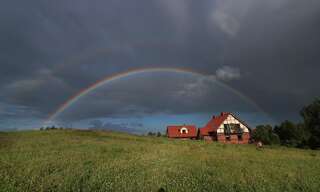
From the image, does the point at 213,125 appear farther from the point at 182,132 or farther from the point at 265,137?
the point at 265,137

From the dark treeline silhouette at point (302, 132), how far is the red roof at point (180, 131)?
19007 millimetres

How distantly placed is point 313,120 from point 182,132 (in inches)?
1499

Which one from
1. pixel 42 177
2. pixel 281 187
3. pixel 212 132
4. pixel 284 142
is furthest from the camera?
pixel 284 142

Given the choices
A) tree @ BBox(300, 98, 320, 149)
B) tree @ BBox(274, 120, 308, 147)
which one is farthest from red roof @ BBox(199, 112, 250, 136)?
tree @ BBox(274, 120, 308, 147)

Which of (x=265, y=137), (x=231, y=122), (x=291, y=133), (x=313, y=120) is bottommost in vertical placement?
(x=265, y=137)

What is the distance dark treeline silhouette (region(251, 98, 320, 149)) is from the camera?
67.0 m

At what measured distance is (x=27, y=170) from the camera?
38.2 ft

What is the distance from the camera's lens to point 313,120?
69812 millimetres

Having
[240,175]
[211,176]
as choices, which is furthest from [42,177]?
[240,175]

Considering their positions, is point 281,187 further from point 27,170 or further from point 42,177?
point 27,170

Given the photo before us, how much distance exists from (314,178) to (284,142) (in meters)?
76.4

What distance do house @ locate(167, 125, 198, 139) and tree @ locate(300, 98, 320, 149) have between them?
32250mm

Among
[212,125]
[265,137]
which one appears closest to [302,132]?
[265,137]

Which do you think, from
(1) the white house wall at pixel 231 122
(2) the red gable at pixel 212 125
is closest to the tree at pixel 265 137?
(1) the white house wall at pixel 231 122
